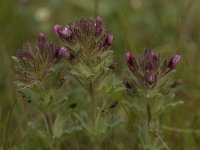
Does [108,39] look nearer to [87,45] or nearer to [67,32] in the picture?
[87,45]

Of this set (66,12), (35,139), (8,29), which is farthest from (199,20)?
(35,139)

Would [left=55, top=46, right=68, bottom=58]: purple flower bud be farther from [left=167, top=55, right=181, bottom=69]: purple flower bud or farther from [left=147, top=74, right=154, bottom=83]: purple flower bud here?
[left=167, top=55, right=181, bottom=69]: purple flower bud

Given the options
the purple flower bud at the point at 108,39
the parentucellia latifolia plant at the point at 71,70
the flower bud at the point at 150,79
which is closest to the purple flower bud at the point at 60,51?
the parentucellia latifolia plant at the point at 71,70

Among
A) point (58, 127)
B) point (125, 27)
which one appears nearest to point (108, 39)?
point (58, 127)

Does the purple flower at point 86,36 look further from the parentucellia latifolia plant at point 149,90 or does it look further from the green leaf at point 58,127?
the green leaf at point 58,127

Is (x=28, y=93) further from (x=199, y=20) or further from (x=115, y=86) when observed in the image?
(x=199, y=20)

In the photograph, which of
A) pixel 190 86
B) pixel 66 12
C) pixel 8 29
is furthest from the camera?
pixel 66 12

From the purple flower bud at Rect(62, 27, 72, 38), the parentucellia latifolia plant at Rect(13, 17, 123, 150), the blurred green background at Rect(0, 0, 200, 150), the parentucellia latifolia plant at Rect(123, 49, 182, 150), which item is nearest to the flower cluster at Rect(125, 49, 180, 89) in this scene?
the parentucellia latifolia plant at Rect(123, 49, 182, 150)
